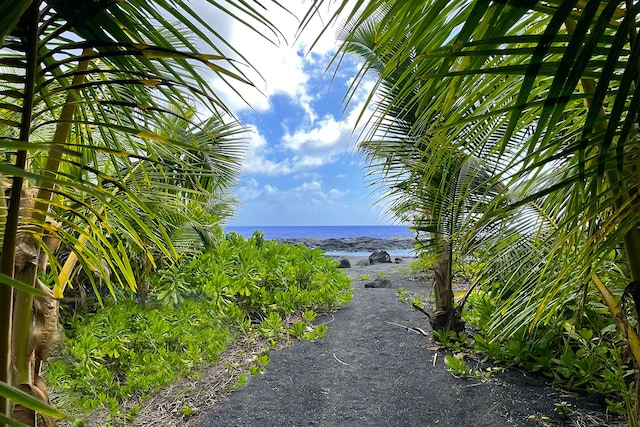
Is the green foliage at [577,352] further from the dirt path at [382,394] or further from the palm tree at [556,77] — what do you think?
the palm tree at [556,77]

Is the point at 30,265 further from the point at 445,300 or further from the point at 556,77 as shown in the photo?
the point at 445,300

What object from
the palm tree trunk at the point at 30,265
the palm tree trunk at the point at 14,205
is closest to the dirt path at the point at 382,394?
the palm tree trunk at the point at 30,265

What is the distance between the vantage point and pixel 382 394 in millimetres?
2135

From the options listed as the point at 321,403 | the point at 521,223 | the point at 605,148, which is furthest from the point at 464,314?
the point at 605,148

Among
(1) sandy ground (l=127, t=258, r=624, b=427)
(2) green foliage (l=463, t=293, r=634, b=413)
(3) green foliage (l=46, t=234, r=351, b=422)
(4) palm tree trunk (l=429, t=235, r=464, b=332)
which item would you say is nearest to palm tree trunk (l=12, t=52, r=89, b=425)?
(3) green foliage (l=46, t=234, r=351, b=422)

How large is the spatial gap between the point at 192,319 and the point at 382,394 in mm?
1572

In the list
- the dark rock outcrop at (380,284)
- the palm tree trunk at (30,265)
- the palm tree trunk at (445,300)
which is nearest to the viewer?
the palm tree trunk at (30,265)

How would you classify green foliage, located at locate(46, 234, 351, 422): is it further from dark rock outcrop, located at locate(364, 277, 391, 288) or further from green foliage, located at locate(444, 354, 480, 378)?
green foliage, located at locate(444, 354, 480, 378)

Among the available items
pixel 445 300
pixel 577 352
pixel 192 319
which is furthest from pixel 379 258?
pixel 577 352

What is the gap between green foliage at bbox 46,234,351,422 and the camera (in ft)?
6.82

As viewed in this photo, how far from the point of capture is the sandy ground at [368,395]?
5.82ft

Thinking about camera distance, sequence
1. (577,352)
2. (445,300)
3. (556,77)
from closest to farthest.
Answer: (556,77) < (577,352) < (445,300)

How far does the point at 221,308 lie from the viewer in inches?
128

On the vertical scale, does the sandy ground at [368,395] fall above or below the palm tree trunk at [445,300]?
below
